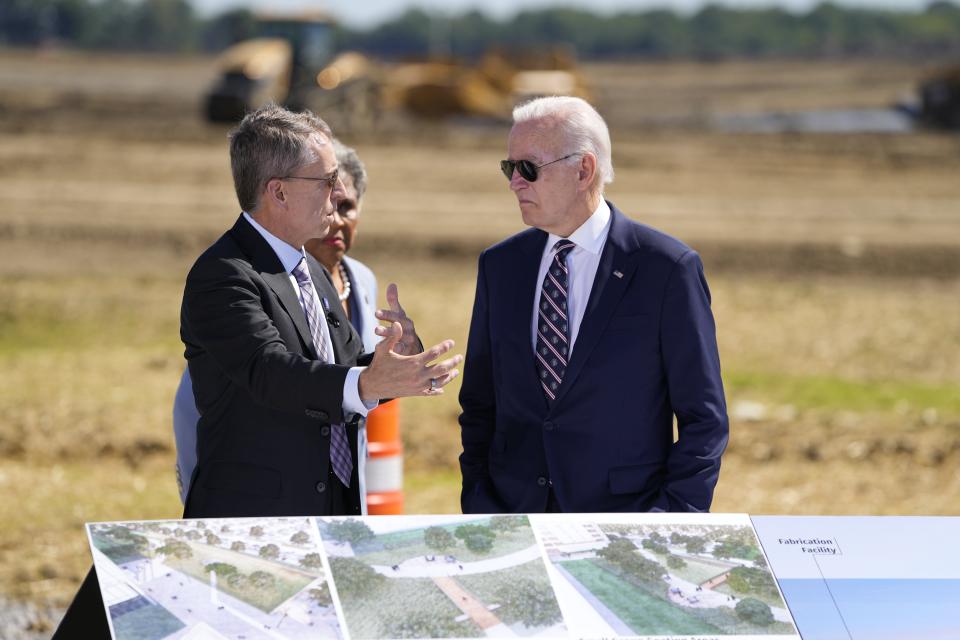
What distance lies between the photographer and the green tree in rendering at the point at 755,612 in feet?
9.08

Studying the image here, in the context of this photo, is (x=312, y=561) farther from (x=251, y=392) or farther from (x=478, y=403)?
(x=478, y=403)

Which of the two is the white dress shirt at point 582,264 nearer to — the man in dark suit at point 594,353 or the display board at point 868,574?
the man in dark suit at point 594,353

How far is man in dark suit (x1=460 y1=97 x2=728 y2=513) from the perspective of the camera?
3.58m

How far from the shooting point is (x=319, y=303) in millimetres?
3609

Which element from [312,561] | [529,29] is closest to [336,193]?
[312,561]

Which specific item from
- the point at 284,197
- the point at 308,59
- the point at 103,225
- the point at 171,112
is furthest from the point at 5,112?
the point at 284,197

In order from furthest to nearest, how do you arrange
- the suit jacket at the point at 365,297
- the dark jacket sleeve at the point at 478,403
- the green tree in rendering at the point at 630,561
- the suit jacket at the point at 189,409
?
the suit jacket at the point at 365,297 → the suit jacket at the point at 189,409 → the dark jacket sleeve at the point at 478,403 → the green tree in rendering at the point at 630,561

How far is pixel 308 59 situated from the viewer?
33.7 metres

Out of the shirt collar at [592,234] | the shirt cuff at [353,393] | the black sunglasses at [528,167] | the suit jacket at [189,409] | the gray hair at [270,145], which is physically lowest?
the suit jacket at [189,409]

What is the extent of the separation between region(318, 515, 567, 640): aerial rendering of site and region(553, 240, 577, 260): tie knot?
39.3 inches

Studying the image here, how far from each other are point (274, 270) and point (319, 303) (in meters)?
0.21

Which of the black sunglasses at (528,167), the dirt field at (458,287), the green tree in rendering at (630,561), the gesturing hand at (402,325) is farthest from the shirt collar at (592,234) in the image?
the dirt field at (458,287)

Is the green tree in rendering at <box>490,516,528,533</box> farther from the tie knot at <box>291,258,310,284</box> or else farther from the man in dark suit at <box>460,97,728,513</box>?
the tie knot at <box>291,258,310,284</box>

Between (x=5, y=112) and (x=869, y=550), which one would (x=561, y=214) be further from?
(x=5, y=112)
